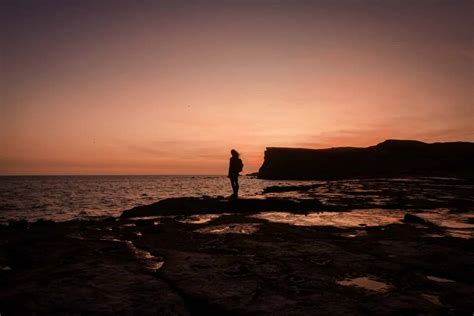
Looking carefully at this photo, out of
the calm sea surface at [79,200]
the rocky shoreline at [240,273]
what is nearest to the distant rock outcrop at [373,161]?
the calm sea surface at [79,200]

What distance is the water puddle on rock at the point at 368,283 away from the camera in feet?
13.9

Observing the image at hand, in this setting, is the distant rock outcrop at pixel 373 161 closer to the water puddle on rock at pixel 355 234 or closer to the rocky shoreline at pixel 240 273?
the water puddle on rock at pixel 355 234

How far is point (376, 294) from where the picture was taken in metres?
4.01

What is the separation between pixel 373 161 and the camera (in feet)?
322

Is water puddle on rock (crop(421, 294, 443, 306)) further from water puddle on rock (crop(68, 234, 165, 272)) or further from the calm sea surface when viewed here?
the calm sea surface

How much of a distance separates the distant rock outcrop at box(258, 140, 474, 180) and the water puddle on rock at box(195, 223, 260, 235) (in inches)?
2710

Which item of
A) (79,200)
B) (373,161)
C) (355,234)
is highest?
(373,161)

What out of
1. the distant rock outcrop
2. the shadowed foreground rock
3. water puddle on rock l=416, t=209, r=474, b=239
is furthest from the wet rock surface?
the distant rock outcrop

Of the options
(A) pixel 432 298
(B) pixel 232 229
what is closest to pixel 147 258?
(B) pixel 232 229

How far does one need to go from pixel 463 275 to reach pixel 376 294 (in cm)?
177

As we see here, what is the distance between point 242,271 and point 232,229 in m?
4.15

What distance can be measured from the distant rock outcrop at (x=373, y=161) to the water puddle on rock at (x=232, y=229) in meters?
68.8

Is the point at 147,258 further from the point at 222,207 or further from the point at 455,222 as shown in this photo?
the point at 455,222

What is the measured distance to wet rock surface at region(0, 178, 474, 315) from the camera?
12.1 feet
